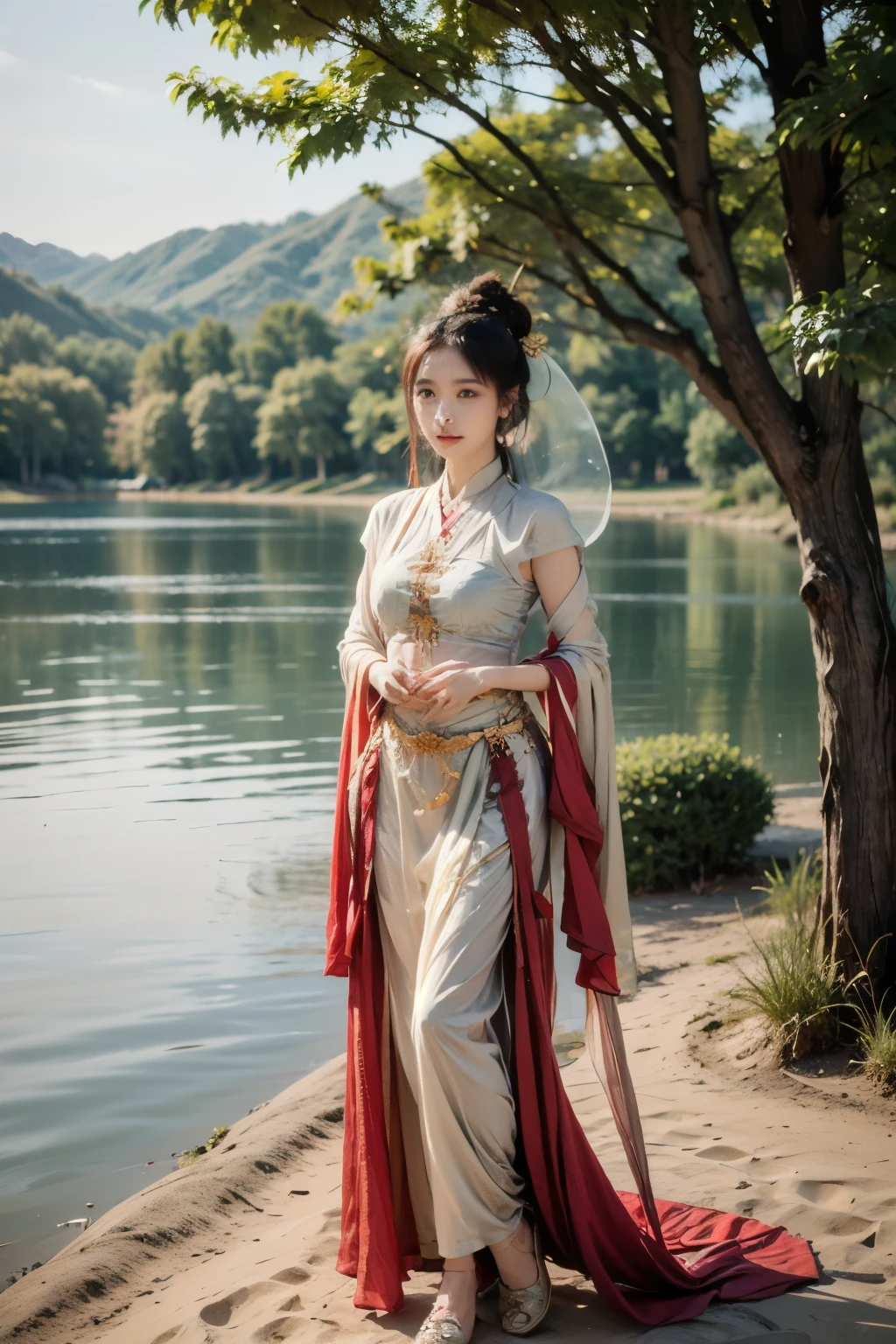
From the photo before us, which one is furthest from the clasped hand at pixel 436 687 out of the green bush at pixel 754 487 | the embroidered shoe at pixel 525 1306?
the green bush at pixel 754 487

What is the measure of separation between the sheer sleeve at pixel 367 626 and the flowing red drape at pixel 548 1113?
0.47 ft

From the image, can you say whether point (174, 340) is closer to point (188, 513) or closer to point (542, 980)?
point (188, 513)

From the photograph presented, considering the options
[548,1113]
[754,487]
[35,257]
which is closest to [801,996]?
[548,1113]

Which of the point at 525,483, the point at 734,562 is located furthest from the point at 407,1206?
the point at 734,562

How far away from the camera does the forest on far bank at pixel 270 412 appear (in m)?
63.3

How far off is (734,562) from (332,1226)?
30.0 m

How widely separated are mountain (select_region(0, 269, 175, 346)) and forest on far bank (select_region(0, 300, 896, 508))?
2027 millimetres

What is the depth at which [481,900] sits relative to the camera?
2.75 m

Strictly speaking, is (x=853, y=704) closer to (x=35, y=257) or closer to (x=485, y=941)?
(x=485, y=941)

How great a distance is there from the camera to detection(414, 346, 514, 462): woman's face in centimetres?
300

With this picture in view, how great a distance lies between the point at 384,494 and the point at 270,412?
2807cm

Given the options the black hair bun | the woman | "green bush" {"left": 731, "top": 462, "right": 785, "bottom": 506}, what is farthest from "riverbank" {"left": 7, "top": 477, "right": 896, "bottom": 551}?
the woman

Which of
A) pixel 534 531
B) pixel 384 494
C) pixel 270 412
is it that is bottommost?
pixel 534 531

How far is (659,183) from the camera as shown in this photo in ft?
A: 15.4
